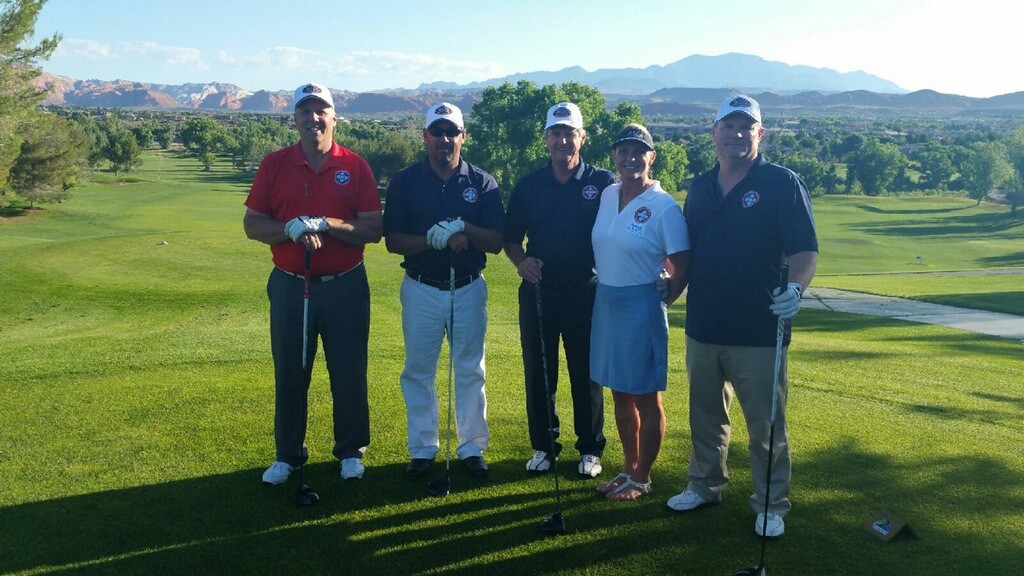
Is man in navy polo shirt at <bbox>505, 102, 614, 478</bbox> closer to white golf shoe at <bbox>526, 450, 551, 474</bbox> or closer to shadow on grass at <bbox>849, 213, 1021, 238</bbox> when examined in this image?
white golf shoe at <bbox>526, 450, 551, 474</bbox>

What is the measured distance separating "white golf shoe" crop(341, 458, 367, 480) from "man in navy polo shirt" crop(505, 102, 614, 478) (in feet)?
4.14

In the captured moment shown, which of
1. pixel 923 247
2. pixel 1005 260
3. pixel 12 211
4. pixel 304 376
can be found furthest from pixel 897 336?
pixel 12 211

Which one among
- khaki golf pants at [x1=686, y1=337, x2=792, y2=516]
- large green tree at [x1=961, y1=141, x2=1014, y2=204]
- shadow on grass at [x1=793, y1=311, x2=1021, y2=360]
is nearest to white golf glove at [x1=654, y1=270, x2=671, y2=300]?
khaki golf pants at [x1=686, y1=337, x2=792, y2=516]

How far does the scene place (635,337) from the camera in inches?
214

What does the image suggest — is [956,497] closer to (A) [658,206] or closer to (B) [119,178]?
(A) [658,206]

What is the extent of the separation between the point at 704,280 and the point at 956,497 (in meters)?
2.37

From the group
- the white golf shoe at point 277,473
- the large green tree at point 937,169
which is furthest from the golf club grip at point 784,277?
the large green tree at point 937,169

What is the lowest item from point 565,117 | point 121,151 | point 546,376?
point 121,151

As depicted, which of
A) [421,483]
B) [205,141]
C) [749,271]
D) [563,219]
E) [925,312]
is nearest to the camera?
[749,271]


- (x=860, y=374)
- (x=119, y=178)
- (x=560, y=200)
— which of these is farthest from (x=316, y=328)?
(x=119, y=178)

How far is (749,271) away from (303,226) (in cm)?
298

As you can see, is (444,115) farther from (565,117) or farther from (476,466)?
(476,466)

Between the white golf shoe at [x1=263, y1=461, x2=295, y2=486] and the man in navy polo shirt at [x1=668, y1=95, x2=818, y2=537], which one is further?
the white golf shoe at [x1=263, y1=461, x2=295, y2=486]

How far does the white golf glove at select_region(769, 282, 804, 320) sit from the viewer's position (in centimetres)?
473
